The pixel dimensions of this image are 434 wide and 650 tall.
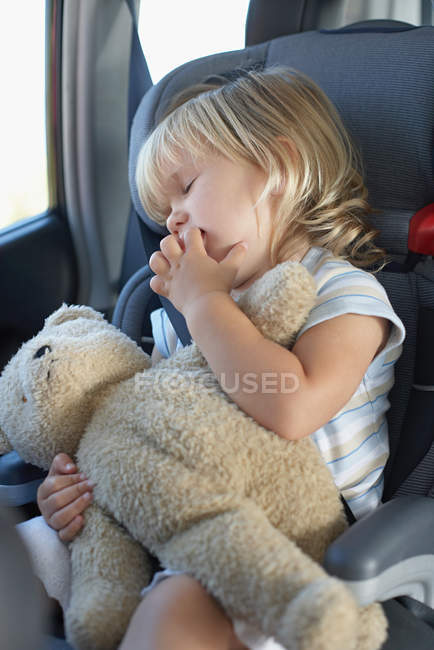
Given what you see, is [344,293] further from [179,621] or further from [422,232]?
[179,621]

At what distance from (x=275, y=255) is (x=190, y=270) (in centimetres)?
18

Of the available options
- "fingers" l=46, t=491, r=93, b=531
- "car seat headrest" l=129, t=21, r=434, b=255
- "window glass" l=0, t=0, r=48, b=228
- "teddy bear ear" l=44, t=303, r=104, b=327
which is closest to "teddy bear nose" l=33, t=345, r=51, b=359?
"teddy bear ear" l=44, t=303, r=104, b=327

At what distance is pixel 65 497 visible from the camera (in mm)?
937

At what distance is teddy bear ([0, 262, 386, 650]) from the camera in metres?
0.68

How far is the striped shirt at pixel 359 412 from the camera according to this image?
97cm

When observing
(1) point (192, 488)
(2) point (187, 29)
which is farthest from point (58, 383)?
(2) point (187, 29)

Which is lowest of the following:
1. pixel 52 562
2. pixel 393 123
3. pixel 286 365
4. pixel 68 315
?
pixel 52 562

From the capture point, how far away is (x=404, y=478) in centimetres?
105

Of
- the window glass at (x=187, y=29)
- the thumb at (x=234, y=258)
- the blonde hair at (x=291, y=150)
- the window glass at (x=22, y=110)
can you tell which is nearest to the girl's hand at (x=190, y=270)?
the thumb at (x=234, y=258)

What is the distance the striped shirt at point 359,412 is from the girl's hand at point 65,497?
1.23 feet

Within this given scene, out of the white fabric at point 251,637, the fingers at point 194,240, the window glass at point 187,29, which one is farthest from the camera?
the window glass at point 187,29

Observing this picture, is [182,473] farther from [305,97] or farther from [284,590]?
[305,97]

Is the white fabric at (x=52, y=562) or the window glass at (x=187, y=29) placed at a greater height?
the window glass at (x=187, y=29)

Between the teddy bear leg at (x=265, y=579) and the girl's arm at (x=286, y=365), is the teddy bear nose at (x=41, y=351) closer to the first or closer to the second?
the girl's arm at (x=286, y=365)
